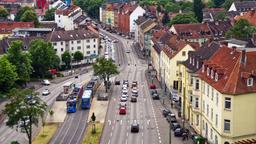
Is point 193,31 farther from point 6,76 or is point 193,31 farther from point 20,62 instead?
point 6,76

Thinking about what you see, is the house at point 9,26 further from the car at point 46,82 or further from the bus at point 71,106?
the bus at point 71,106

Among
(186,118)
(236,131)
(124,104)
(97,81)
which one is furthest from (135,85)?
(236,131)

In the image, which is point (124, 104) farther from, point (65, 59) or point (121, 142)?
point (65, 59)

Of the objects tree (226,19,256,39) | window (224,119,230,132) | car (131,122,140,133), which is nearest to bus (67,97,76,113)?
car (131,122,140,133)

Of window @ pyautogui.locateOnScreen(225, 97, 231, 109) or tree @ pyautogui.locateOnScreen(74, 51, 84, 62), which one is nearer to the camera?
window @ pyautogui.locateOnScreen(225, 97, 231, 109)

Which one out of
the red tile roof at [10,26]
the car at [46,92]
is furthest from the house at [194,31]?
the red tile roof at [10,26]

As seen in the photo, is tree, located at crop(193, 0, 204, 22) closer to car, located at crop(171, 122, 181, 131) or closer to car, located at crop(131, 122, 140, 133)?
car, located at crop(171, 122, 181, 131)
